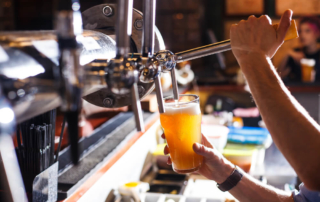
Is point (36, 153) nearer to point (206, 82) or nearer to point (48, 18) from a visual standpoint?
point (206, 82)

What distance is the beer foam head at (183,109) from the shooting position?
1.17 m

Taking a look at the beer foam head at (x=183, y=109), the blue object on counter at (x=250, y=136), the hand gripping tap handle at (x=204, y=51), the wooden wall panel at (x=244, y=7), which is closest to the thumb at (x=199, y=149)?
the beer foam head at (x=183, y=109)

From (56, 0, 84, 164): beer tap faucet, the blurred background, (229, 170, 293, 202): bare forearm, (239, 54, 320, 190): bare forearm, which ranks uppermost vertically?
the blurred background

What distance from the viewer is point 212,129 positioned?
8.22 ft

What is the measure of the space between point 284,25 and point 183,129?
526mm

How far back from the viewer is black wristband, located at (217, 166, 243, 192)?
1514 mm

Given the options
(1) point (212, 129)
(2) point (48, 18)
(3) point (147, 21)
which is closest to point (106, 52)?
(3) point (147, 21)

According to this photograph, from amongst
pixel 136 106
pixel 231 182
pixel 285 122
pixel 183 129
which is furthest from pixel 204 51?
pixel 231 182

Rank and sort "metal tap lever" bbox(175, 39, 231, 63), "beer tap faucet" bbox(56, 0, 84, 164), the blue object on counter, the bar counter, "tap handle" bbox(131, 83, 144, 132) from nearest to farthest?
1. "beer tap faucet" bbox(56, 0, 84, 164)
2. "tap handle" bbox(131, 83, 144, 132)
3. "metal tap lever" bbox(175, 39, 231, 63)
4. the bar counter
5. the blue object on counter

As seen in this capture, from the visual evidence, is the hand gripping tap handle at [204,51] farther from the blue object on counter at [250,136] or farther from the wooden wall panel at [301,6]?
the wooden wall panel at [301,6]

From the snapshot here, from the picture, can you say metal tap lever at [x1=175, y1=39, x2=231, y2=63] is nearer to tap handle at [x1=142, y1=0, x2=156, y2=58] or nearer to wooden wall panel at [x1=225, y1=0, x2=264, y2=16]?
tap handle at [x1=142, y1=0, x2=156, y2=58]

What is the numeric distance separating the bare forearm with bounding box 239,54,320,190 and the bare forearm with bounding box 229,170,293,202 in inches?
23.1

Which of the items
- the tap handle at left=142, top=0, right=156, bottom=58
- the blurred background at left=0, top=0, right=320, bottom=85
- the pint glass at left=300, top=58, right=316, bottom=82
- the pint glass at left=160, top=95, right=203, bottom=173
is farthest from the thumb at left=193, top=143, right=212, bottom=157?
the blurred background at left=0, top=0, right=320, bottom=85

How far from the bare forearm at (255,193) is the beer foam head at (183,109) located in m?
0.56
